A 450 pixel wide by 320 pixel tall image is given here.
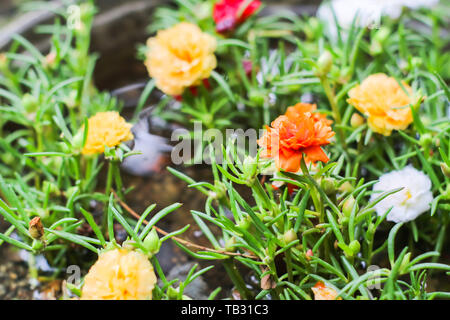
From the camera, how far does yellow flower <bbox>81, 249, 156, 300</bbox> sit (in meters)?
0.56

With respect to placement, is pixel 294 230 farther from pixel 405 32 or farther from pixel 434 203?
pixel 405 32

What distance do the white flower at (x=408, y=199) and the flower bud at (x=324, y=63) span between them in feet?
0.68

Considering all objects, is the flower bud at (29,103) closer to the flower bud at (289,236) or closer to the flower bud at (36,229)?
the flower bud at (36,229)

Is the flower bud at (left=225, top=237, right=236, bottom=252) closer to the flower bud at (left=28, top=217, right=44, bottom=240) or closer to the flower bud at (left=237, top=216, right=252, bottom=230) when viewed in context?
the flower bud at (left=237, top=216, right=252, bottom=230)

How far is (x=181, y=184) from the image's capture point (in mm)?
902

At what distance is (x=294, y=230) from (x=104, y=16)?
2.94 feet

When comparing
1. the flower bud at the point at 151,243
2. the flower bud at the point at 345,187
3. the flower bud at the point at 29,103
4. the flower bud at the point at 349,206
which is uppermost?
the flower bud at the point at 29,103

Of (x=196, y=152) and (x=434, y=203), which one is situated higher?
(x=196, y=152)

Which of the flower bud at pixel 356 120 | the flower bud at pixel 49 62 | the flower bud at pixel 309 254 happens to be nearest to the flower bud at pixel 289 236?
the flower bud at pixel 309 254

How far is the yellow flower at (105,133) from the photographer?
0.76 meters

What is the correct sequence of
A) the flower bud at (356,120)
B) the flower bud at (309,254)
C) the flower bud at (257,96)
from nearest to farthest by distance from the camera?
the flower bud at (309,254)
the flower bud at (356,120)
the flower bud at (257,96)

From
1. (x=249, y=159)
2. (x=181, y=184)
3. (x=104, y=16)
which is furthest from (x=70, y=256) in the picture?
Answer: (x=104, y=16)

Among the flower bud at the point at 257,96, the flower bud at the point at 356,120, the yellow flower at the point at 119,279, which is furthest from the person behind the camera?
the flower bud at the point at 257,96
